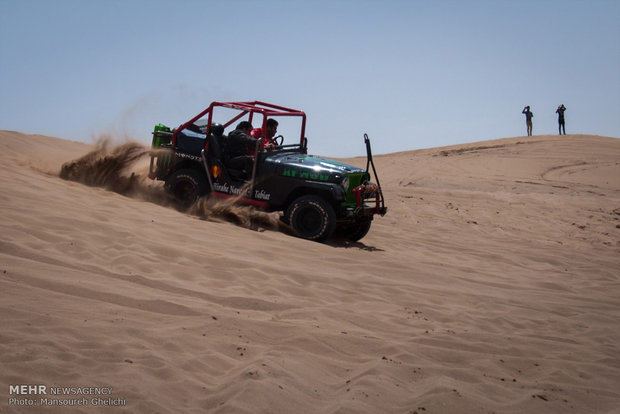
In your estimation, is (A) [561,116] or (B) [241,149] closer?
(B) [241,149]

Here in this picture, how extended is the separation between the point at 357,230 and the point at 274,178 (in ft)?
4.82

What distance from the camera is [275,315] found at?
469 cm

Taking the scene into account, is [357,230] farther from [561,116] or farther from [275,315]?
[561,116]

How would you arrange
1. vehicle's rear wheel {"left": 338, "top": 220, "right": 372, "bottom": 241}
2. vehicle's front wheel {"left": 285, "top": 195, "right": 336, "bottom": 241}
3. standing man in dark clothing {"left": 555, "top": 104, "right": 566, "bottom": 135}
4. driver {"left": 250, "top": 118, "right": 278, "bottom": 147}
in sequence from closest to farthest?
1. vehicle's front wheel {"left": 285, "top": 195, "right": 336, "bottom": 241}
2. vehicle's rear wheel {"left": 338, "top": 220, "right": 372, "bottom": 241}
3. driver {"left": 250, "top": 118, "right": 278, "bottom": 147}
4. standing man in dark clothing {"left": 555, "top": 104, "right": 566, "bottom": 135}

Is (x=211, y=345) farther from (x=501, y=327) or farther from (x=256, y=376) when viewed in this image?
(x=501, y=327)

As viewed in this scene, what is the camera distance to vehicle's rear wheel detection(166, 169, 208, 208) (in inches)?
365

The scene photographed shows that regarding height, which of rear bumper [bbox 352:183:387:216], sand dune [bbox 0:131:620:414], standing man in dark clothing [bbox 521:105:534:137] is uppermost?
standing man in dark clothing [bbox 521:105:534:137]

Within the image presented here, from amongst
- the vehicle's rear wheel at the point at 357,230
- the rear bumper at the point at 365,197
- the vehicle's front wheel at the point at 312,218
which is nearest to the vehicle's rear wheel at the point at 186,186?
the vehicle's front wheel at the point at 312,218

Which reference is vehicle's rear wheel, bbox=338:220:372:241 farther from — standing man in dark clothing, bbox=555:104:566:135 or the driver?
standing man in dark clothing, bbox=555:104:566:135

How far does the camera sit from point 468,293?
6.34m

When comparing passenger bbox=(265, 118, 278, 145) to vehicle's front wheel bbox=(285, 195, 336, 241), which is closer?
vehicle's front wheel bbox=(285, 195, 336, 241)

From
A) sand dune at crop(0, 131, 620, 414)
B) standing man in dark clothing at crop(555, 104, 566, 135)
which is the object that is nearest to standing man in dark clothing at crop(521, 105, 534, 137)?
standing man in dark clothing at crop(555, 104, 566, 135)

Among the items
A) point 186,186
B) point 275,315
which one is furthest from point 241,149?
point 275,315

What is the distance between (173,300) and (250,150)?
4.85 m
